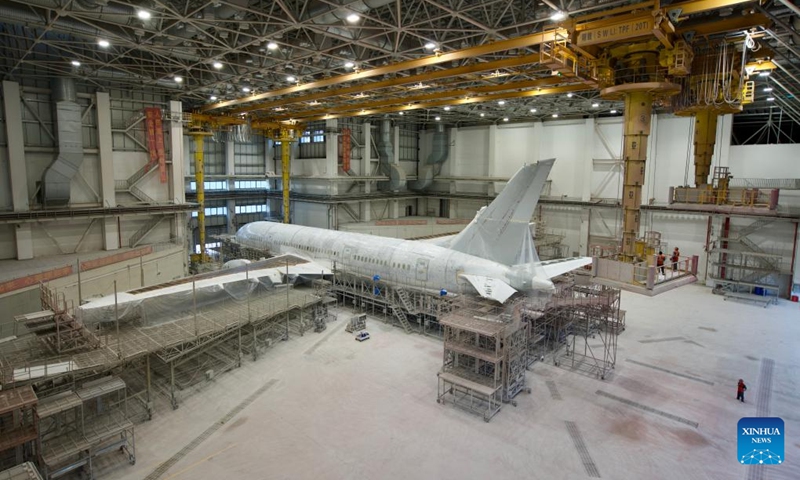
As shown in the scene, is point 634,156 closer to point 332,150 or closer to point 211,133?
point 332,150

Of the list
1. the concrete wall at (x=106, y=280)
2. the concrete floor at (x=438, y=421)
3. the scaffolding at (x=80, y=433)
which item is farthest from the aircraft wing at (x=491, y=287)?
the concrete wall at (x=106, y=280)

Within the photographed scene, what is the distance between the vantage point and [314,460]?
14461 mm

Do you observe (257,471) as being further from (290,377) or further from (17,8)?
(17,8)

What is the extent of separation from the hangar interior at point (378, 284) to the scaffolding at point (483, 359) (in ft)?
0.55

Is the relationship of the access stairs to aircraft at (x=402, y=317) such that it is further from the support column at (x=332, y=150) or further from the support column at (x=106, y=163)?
the support column at (x=332, y=150)

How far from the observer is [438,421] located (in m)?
16.9

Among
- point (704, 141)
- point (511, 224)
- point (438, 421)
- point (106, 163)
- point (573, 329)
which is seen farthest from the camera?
point (106, 163)

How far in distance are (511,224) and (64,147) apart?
91.6 ft

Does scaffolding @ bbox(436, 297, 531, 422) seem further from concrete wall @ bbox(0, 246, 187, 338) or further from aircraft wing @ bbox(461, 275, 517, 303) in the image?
concrete wall @ bbox(0, 246, 187, 338)

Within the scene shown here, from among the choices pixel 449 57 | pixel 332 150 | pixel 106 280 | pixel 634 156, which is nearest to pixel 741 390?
pixel 634 156

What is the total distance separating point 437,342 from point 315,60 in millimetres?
16745

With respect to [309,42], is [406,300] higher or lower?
lower

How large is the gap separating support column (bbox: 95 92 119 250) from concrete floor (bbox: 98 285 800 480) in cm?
1802

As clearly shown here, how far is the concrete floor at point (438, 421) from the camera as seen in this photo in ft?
46.7
